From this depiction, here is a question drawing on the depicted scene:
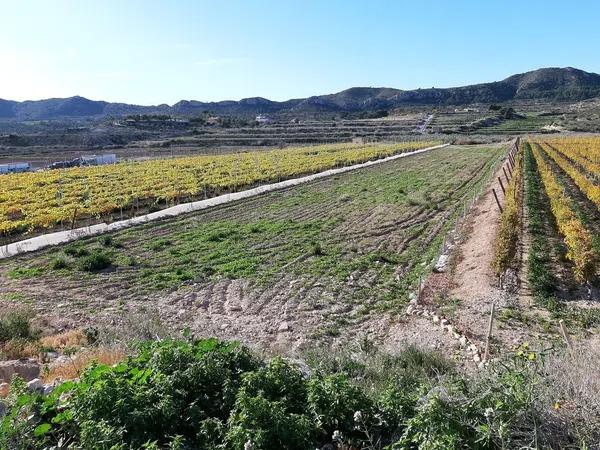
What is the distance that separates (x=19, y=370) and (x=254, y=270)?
902 centimetres

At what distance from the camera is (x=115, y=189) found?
3628 cm

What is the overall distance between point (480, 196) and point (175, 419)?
88.8 ft

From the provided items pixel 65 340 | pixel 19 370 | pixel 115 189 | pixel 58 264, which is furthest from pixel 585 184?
pixel 115 189

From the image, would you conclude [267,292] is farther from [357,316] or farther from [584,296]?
[584,296]

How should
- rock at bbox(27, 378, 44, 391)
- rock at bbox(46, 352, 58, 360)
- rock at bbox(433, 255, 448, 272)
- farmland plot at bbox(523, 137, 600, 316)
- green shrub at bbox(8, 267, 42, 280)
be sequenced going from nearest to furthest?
1. rock at bbox(27, 378, 44, 391)
2. rock at bbox(46, 352, 58, 360)
3. farmland plot at bbox(523, 137, 600, 316)
4. rock at bbox(433, 255, 448, 272)
5. green shrub at bbox(8, 267, 42, 280)

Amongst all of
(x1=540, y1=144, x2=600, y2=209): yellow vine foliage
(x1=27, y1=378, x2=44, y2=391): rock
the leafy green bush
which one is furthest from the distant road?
(x1=27, y1=378, x2=44, y2=391): rock

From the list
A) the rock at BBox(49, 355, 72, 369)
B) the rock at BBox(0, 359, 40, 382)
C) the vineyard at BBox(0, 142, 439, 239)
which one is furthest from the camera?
the vineyard at BBox(0, 142, 439, 239)

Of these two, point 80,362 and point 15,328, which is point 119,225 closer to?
point 15,328

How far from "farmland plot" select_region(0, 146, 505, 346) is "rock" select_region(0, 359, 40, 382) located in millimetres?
3839

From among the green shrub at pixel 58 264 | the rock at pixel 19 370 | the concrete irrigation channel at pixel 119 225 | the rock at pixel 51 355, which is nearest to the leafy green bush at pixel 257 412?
the rock at pixel 19 370

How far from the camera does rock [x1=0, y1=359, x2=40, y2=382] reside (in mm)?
7145

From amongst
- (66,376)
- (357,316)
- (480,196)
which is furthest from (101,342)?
(480,196)

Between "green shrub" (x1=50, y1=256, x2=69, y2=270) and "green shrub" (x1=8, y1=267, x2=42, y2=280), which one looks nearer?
"green shrub" (x1=8, y1=267, x2=42, y2=280)

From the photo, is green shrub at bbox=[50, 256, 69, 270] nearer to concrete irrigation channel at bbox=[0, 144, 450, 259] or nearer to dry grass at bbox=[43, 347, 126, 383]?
concrete irrigation channel at bbox=[0, 144, 450, 259]
